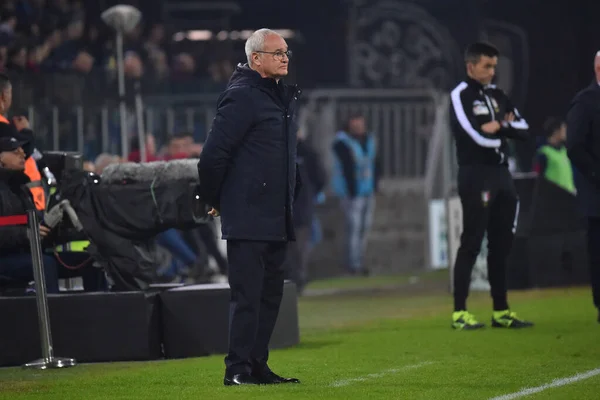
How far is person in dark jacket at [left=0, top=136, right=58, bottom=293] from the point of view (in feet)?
37.8

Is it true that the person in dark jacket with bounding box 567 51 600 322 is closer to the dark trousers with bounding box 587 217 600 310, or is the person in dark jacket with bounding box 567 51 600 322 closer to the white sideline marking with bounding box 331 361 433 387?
the dark trousers with bounding box 587 217 600 310

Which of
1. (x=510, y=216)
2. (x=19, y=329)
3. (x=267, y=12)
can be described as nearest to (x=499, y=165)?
(x=510, y=216)

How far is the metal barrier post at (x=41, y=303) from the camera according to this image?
11.2 metres

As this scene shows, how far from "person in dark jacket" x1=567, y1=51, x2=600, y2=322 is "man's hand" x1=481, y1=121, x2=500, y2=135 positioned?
0.68 metres

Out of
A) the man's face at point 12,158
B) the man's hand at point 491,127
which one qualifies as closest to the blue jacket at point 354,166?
the man's hand at point 491,127

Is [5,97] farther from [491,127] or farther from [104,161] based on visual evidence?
[104,161]

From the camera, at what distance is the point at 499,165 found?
12812 millimetres

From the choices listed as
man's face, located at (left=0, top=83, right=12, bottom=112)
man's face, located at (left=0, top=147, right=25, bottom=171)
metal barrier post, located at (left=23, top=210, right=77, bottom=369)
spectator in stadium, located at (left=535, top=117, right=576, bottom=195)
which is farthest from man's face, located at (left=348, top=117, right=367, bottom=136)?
metal barrier post, located at (left=23, top=210, right=77, bottom=369)

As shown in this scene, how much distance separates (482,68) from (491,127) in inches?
21.7

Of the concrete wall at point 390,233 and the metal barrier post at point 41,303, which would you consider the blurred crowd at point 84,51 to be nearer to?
the concrete wall at point 390,233

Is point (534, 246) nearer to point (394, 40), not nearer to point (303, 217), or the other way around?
point (303, 217)

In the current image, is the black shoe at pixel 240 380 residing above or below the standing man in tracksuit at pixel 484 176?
below

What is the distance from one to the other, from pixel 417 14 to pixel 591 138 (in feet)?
43.3

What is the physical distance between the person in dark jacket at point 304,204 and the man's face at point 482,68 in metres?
6.55
